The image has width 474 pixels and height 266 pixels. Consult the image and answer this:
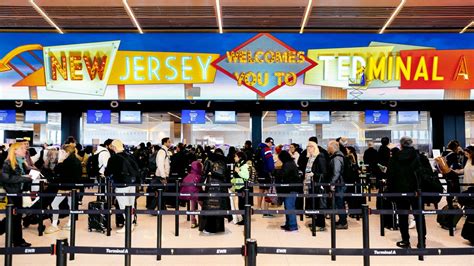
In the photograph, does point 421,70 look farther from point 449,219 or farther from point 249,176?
point 249,176

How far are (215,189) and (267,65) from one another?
6092mm

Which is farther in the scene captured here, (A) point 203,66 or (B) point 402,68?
(A) point 203,66

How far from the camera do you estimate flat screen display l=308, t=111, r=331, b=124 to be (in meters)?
15.0

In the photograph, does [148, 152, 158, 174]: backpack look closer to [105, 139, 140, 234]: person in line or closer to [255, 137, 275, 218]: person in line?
[105, 139, 140, 234]: person in line

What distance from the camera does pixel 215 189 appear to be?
27.6 ft

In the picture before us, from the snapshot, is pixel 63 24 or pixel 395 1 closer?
pixel 395 1

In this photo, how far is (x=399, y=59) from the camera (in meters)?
13.1

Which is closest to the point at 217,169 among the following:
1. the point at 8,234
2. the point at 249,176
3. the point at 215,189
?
the point at 215,189

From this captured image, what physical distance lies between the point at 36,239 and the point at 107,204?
1336 mm

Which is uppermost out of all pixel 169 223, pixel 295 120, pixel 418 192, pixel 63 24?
pixel 63 24

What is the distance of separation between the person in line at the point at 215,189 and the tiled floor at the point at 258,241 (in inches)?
7.6

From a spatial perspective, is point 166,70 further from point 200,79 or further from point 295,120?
point 295,120

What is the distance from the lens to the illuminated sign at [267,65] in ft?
43.4

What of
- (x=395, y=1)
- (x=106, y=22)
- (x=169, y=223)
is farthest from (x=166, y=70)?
(x=395, y=1)
